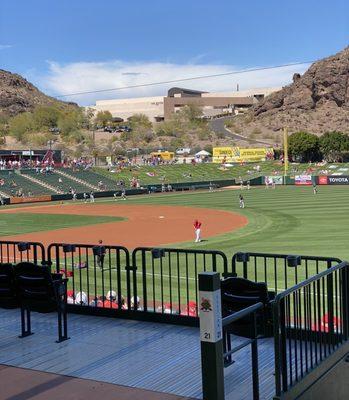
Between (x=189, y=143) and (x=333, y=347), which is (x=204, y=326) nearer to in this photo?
(x=333, y=347)

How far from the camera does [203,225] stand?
3922cm

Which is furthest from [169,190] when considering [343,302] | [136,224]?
[343,302]

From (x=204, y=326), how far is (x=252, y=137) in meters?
187

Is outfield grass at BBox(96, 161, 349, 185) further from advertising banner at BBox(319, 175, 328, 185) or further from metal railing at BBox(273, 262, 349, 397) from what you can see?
metal railing at BBox(273, 262, 349, 397)

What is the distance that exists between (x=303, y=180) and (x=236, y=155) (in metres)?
28.4

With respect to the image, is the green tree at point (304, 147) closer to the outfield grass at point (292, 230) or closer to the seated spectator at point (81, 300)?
the outfield grass at point (292, 230)

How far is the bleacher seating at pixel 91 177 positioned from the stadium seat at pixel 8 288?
70842 mm

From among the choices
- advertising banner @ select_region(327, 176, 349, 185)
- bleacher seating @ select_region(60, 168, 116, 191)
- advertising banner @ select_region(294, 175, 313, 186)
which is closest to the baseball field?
bleacher seating @ select_region(60, 168, 116, 191)

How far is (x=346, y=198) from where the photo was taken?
182 feet

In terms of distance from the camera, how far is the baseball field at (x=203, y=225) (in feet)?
93.4

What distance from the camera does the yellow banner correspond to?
113 metres

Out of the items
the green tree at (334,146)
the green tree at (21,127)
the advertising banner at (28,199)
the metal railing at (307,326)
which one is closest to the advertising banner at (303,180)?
the advertising banner at (28,199)

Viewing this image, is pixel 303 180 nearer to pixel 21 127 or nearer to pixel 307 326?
pixel 307 326

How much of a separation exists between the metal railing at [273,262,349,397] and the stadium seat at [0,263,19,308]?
3929 millimetres
